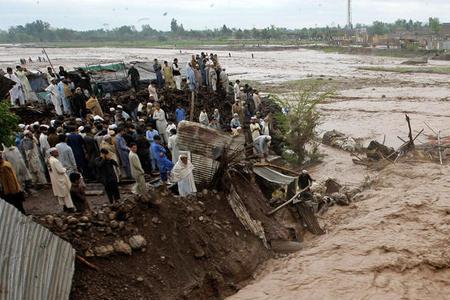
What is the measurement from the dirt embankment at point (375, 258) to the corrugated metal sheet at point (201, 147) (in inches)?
90.3

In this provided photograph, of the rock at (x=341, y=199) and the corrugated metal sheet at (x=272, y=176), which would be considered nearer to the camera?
the corrugated metal sheet at (x=272, y=176)

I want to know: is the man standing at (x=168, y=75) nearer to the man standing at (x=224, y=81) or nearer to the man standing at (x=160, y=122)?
the man standing at (x=224, y=81)

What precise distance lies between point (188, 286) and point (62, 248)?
2130mm

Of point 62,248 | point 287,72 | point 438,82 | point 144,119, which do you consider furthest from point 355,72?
point 62,248

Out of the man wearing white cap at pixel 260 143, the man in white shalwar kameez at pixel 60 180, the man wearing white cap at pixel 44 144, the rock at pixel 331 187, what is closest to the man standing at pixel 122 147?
the man wearing white cap at pixel 44 144

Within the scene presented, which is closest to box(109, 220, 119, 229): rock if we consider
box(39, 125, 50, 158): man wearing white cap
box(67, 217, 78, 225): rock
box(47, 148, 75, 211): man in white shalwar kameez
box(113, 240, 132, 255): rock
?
box(113, 240, 132, 255): rock

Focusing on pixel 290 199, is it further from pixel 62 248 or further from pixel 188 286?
pixel 62 248

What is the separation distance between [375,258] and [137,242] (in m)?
4.74

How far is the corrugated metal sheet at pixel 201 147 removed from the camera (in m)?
9.20

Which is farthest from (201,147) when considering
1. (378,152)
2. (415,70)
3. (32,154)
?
(415,70)

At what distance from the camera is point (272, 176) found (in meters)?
10.6

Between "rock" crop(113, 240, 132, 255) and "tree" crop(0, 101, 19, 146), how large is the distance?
2816 mm

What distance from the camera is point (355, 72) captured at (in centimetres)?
4131

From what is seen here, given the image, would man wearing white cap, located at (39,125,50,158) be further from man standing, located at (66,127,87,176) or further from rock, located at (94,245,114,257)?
rock, located at (94,245,114,257)
